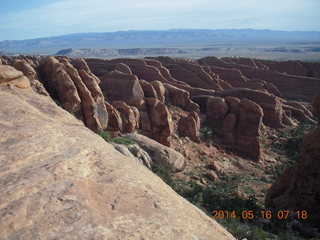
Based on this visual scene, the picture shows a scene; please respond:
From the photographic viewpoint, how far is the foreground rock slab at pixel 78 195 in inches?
205

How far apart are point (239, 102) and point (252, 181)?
1038 centimetres

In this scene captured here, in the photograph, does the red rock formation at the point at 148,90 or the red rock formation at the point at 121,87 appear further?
the red rock formation at the point at 148,90

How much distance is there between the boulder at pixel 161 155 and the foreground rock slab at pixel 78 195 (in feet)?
44.7

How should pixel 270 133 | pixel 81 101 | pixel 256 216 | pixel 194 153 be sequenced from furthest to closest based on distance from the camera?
1. pixel 270 133
2. pixel 194 153
3. pixel 81 101
4. pixel 256 216

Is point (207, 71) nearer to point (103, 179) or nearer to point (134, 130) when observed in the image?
point (134, 130)

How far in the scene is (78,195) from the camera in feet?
19.6

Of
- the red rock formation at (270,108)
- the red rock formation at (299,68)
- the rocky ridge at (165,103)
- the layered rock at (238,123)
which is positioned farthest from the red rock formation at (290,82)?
the layered rock at (238,123)

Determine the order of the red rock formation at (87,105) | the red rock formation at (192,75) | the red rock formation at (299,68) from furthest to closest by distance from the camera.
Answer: the red rock formation at (299,68), the red rock formation at (192,75), the red rock formation at (87,105)

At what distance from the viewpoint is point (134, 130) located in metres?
26.9

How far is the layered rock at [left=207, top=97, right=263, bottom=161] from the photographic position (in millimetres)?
31292

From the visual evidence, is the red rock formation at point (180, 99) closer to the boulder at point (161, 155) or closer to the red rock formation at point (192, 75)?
the red rock formation at point (192, 75)

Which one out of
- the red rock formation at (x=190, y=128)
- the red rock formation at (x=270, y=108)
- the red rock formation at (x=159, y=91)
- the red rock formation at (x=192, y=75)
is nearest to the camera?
the red rock formation at (x=190, y=128)

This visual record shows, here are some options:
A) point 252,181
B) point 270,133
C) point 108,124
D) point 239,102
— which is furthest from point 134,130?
point 270,133

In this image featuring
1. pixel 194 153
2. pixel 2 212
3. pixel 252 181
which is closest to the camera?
pixel 2 212
